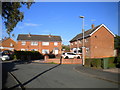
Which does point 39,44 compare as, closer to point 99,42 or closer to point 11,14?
point 99,42

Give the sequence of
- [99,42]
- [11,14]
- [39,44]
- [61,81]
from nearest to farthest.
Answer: [61,81] < [11,14] < [99,42] < [39,44]

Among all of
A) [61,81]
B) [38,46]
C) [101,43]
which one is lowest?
[61,81]

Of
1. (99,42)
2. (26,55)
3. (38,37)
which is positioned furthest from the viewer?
(38,37)

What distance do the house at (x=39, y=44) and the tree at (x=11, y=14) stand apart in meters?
33.1

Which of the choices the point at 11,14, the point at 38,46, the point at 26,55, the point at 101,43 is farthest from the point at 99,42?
the point at 11,14

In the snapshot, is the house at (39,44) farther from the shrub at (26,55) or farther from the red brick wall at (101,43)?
the red brick wall at (101,43)

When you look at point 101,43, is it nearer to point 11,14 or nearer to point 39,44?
point 39,44

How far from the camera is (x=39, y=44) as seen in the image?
1923 inches

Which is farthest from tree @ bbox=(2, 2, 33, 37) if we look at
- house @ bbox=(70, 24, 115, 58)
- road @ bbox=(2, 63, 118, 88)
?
house @ bbox=(70, 24, 115, 58)

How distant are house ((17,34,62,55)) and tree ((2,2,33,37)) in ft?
109

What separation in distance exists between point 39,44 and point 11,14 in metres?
34.5

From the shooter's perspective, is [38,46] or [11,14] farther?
[38,46]

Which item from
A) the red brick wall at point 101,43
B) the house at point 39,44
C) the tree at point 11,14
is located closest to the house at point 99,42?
the red brick wall at point 101,43

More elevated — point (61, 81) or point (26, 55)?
point (26, 55)
